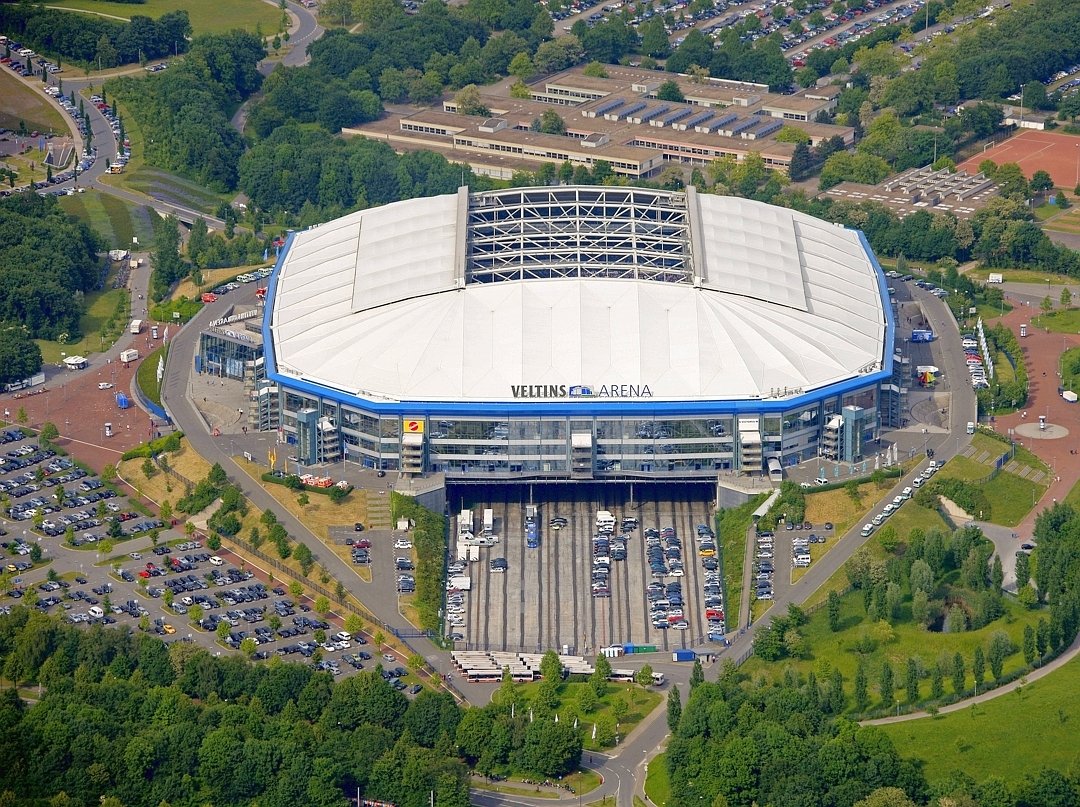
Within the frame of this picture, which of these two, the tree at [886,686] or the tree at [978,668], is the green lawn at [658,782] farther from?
the tree at [978,668]

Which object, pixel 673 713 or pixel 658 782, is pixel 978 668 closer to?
pixel 673 713

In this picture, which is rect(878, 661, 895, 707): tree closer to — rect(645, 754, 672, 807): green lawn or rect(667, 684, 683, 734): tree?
rect(667, 684, 683, 734): tree

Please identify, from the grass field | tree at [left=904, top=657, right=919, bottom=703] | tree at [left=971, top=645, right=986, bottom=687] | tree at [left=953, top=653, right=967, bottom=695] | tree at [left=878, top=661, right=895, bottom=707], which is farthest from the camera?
tree at [left=971, top=645, right=986, bottom=687]

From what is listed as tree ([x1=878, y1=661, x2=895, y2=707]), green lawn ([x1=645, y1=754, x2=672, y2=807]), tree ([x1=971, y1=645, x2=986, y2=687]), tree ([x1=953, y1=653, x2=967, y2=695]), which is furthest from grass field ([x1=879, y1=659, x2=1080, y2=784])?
green lawn ([x1=645, y1=754, x2=672, y2=807])

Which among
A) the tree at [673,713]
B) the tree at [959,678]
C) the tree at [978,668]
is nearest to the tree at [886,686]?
the tree at [959,678]

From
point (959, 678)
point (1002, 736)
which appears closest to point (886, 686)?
point (959, 678)
